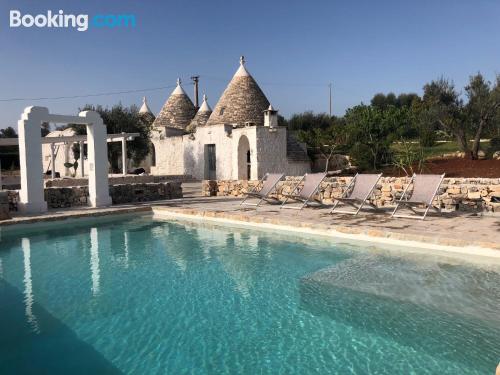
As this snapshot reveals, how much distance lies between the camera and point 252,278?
Answer: 5.65m

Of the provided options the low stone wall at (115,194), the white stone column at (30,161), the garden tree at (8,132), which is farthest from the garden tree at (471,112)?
the garden tree at (8,132)

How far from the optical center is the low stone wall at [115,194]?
1190cm

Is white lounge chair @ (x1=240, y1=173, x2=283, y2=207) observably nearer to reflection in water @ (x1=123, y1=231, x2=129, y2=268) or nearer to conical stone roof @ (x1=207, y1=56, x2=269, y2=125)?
reflection in water @ (x1=123, y1=231, x2=129, y2=268)

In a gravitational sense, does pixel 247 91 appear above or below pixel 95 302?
above

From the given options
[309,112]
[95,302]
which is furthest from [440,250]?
[309,112]

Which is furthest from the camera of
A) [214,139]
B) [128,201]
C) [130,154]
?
[130,154]

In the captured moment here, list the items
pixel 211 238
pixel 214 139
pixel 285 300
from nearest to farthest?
pixel 285 300 → pixel 211 238 → pixel 214 139

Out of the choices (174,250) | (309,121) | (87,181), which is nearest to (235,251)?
(174,250)

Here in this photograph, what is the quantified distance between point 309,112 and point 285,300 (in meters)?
43.7

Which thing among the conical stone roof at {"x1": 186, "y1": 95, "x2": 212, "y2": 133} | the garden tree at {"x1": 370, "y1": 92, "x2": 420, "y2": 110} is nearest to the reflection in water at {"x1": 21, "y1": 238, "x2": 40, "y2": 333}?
the conical stone roof at {"x1": 186, "y1": 95, "x2": 212, "y2": 133}

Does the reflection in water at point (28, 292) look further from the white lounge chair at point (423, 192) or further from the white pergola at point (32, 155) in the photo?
the white lounge chair at point (423, 192)

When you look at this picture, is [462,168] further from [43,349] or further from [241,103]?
[43,349]

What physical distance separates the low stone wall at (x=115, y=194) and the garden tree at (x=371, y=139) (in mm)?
8937

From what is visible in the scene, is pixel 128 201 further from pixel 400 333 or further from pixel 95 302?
pixel 400 333
